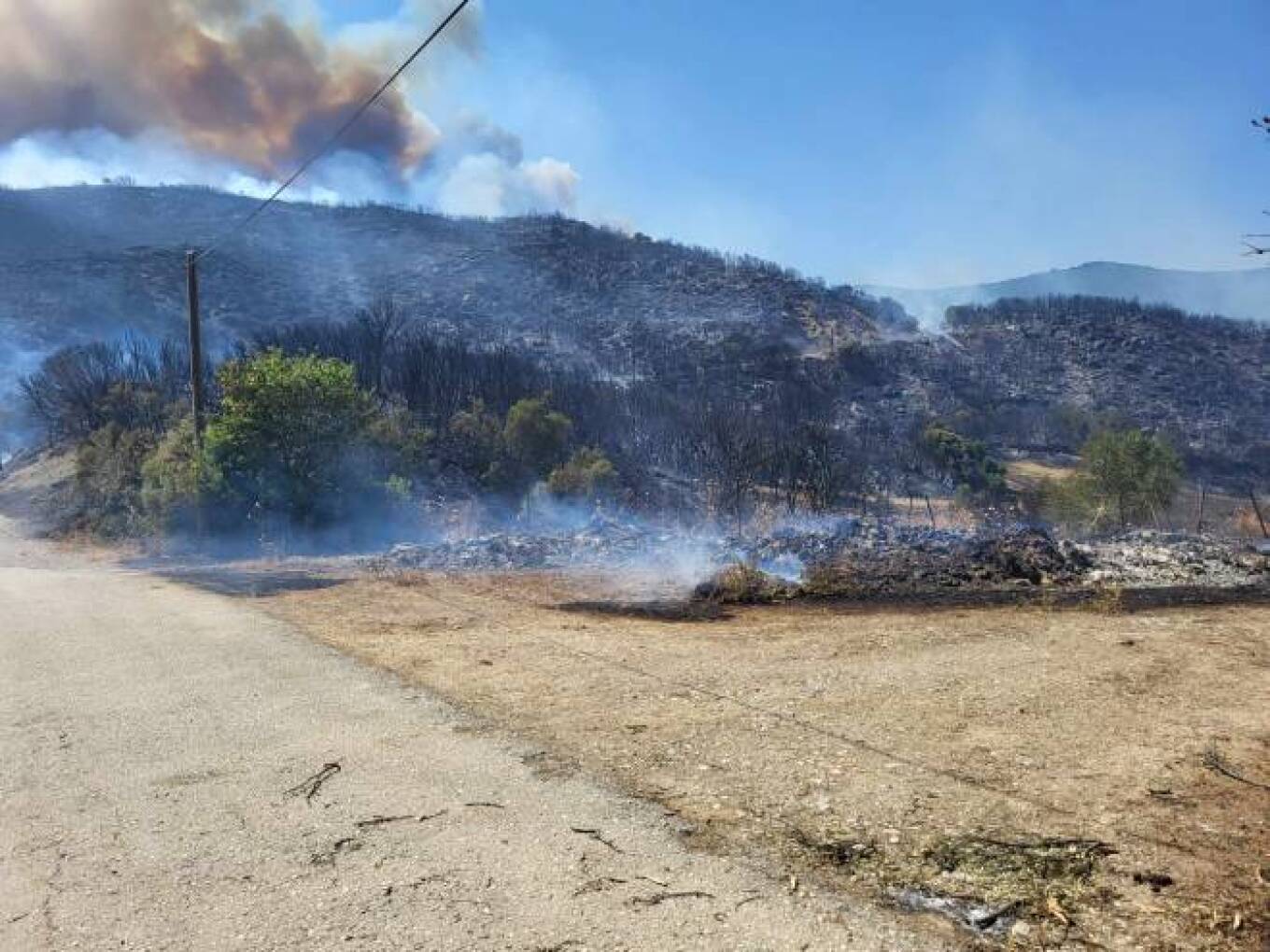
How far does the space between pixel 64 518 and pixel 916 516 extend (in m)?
30.0

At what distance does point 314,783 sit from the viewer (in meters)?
4.99

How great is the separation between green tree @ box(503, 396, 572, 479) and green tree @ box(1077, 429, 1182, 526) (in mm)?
17468

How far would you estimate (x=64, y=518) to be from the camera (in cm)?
2627

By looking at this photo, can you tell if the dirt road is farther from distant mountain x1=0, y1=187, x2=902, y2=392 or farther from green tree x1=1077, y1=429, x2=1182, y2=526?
distant mountain x1=0, y1=187, x2=902, y2=392

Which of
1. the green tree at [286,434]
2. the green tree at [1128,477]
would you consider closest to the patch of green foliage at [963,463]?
the green tree at [1128,477]

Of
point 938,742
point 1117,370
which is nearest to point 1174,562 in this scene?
point 938,742

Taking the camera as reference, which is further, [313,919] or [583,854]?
[583,854]

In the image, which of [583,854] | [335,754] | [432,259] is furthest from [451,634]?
[432,259]

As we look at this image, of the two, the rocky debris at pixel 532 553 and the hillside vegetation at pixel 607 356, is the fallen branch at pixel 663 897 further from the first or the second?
the hillside vegetation at pixel 607 356

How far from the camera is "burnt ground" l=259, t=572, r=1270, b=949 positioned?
12.6 feet

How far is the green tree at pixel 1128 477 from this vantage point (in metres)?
28.3

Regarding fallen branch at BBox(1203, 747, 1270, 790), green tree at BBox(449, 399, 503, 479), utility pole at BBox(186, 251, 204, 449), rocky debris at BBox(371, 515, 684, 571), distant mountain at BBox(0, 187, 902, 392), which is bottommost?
rocky debris at BBox(371, 515, 684, 571)

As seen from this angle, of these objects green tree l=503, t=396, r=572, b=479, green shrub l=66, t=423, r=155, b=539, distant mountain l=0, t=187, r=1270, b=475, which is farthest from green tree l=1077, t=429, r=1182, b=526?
green shrub l=66, t=423, r=155, b=539

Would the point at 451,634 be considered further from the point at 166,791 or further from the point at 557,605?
the point at 166,791
